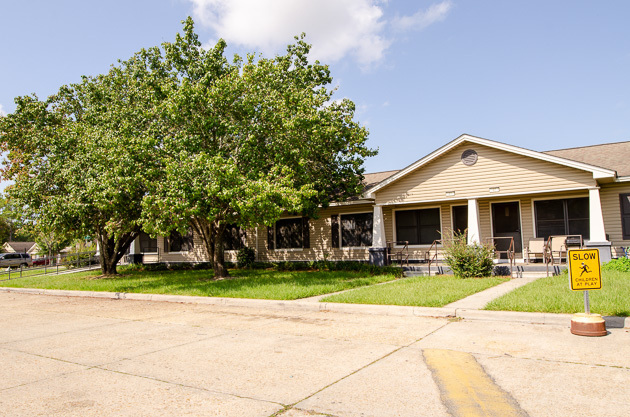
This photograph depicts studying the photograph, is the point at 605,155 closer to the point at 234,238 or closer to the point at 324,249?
the point at 324,249

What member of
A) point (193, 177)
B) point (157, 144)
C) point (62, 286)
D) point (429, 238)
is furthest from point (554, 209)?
point (62, 286)

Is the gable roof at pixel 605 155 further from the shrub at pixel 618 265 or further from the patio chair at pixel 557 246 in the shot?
the shrub at pixel 618 265

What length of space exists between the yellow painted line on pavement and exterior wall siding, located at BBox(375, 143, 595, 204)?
11.7 m

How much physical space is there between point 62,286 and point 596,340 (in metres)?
17.4

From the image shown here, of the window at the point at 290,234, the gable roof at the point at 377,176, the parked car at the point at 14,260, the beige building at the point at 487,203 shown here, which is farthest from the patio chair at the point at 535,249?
the parked car at the point at 14,260

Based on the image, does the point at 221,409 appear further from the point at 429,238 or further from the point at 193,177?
the point at 429,238

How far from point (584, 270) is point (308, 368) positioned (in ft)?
14.9

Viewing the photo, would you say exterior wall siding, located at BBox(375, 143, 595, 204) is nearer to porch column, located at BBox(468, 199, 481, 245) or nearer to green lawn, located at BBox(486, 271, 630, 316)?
porch column, located at BBox(468, 199, 481, 245)

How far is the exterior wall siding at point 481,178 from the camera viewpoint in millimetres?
15486

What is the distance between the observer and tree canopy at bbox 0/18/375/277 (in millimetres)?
13352

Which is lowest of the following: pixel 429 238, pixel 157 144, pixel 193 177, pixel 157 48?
pixel 429 238

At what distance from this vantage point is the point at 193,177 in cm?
1313

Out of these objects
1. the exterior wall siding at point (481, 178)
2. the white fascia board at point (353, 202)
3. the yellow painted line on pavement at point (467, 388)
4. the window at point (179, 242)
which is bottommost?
the yellow painted line on pavement at point (467, 388)

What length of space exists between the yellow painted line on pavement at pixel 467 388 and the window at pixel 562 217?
1296cm
